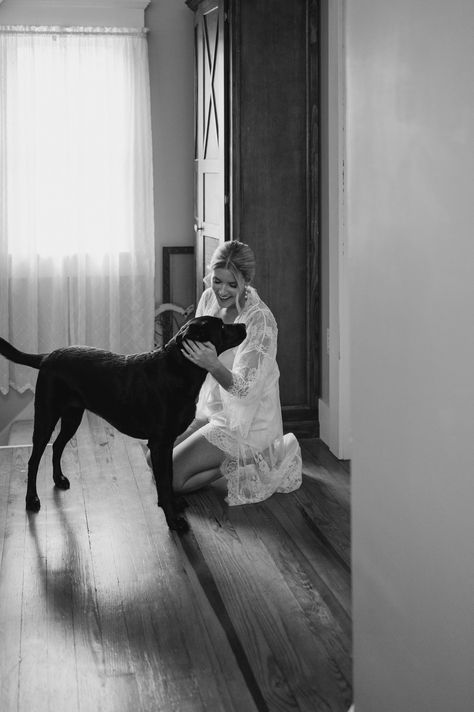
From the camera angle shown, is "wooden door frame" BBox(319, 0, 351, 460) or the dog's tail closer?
the dog's tail

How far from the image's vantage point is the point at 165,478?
3416 mm

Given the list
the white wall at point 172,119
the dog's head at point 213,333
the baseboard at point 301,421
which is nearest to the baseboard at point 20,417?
the white wall at point 172,119

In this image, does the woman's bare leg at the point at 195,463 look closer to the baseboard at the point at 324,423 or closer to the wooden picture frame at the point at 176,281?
the baseboard at the point at 324,423

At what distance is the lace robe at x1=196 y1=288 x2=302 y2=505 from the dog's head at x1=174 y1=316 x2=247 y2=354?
212 mm

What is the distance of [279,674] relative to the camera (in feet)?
7.90

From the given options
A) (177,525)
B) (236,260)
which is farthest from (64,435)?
(236,260)

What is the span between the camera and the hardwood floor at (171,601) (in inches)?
92.3

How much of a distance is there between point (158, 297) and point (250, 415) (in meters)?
2.21

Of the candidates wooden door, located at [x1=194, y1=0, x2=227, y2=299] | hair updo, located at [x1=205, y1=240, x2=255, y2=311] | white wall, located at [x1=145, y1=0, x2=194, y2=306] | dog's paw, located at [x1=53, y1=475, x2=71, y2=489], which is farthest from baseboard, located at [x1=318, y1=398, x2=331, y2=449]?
white wall, located at [x1=145, y1=0, x2=194, y2=306]

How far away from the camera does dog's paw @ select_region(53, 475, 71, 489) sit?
4.00 metres

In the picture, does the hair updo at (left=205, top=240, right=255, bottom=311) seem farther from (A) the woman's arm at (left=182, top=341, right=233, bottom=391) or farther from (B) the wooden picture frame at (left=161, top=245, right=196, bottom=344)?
(B) the wooden picture frame at (left=161, top=245, right=196, bottom=344)

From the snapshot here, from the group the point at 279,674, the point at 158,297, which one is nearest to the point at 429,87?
the point at 279,674

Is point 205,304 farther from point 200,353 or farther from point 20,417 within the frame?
point 20,417

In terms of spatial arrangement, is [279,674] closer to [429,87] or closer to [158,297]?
[429,87]
